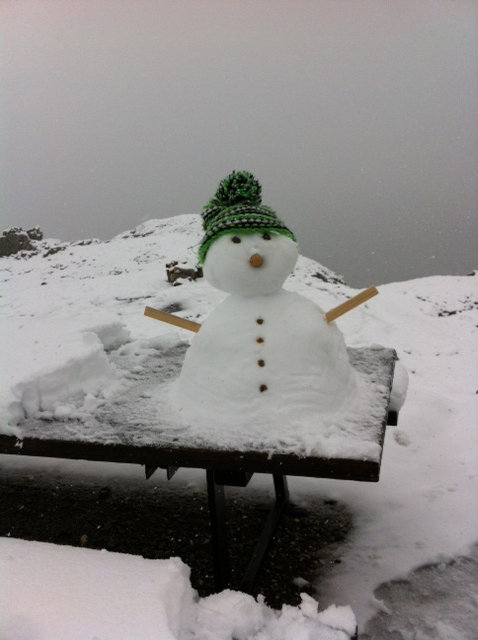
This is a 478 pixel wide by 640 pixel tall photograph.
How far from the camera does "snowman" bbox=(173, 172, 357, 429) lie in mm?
2113

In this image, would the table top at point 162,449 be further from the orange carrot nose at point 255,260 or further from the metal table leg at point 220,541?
the orange carrot nose at point 255,260

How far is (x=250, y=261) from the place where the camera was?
2180mm

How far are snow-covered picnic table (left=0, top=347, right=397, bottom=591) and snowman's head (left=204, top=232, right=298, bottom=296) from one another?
24.7 inches

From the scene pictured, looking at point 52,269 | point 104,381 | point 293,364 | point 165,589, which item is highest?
point 293,364

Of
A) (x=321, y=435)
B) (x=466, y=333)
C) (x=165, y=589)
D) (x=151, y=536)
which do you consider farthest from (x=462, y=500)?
(x=466, y=333)

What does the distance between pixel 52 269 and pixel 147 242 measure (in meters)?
2.78

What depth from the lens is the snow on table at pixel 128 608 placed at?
1463 millimetres

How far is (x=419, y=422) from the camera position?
3.76 metres

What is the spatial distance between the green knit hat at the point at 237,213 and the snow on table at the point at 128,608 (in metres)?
1.29

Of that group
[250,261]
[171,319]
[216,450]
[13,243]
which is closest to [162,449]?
[216,450]

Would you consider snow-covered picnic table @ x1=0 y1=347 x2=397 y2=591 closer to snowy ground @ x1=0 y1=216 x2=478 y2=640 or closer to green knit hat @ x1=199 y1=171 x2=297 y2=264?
snowy ground @ x1=0 y1=216 x2=478 y2=640

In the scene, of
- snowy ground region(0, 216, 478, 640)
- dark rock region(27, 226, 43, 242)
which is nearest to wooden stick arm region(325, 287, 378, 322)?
snowy ground region(0, 216, 478, 640)

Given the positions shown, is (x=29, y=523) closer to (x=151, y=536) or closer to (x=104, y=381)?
(x=151, y=536)

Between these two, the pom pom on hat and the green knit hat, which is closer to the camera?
the green knit hat
